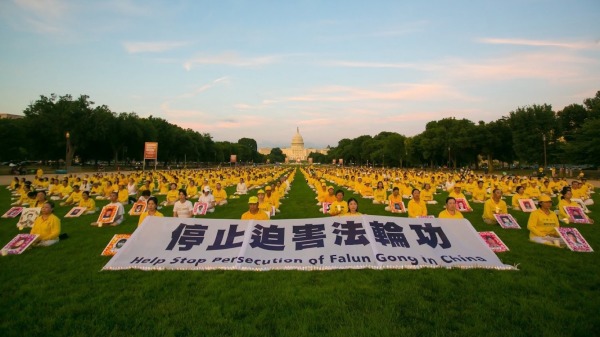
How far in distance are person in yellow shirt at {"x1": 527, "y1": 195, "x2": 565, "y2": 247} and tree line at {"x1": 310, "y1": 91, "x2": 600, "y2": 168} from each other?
38490mm

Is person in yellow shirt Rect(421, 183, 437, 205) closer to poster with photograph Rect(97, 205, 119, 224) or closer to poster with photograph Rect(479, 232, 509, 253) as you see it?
poster with photograph Rect(479, 232, 509, 253)

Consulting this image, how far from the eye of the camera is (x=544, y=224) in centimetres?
978

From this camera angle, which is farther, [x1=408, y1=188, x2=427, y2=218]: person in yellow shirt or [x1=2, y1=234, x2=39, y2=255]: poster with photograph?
[x1=408, y1=188, x2=427, y2=218]: person in yellow shirt

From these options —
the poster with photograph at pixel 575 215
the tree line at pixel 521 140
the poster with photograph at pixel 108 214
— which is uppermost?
the tree line at pixel 521 140

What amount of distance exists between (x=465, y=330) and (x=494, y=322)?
58 centimetres

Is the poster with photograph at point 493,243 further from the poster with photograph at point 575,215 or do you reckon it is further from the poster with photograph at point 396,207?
the poster with photograph at point 396,207

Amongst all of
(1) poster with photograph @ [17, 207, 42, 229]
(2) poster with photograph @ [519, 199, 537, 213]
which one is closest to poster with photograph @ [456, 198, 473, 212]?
(2) poster with photograph @ [519, 199, 537, 213]

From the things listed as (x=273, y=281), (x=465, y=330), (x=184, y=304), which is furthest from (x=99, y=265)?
(x=465, y=330)

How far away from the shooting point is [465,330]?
5031 mm

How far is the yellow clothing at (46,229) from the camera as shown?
9859mm

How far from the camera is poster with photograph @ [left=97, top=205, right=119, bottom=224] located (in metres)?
12.9

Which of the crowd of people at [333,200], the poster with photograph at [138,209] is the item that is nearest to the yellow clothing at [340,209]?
the crowd of people at [333,200]

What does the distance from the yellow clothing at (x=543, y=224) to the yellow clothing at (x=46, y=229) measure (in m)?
13.0

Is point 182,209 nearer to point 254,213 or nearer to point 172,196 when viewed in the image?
point 254,213
